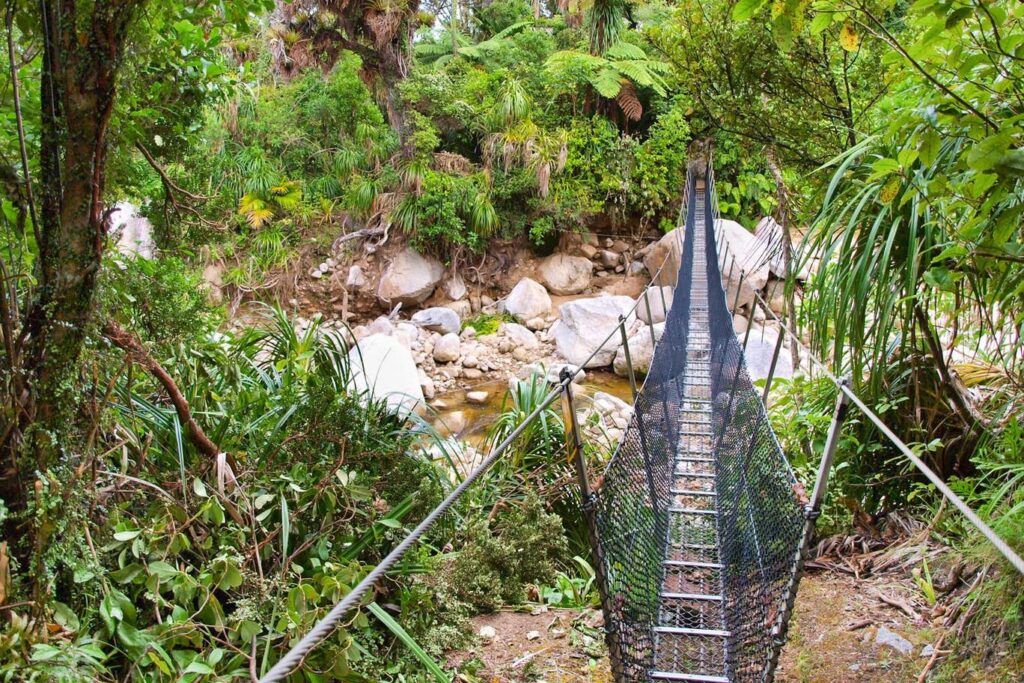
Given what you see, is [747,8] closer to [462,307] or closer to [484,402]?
[484,402]

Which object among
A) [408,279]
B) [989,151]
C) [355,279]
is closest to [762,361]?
[989,151]

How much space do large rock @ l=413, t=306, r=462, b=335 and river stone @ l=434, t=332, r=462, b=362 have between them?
1.35 ft

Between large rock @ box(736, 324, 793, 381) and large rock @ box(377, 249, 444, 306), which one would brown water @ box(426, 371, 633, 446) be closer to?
large rock @ box(736, 324, 793, 381)

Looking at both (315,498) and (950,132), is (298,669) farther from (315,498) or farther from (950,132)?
(950,132)

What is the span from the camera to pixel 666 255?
7.46m

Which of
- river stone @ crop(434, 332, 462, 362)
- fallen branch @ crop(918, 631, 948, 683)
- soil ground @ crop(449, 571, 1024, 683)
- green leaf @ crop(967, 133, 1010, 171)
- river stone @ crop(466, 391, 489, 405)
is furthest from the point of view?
river stone @ crop(434, 332, 462, 362)

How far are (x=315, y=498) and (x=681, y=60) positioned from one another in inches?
121

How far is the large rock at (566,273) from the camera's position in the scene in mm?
8156

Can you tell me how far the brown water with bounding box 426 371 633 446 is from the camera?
510cm

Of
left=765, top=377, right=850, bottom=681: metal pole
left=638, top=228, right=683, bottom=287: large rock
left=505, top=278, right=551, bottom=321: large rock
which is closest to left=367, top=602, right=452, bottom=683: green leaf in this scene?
left=765, top=377, right=850, bottom=681: metal pole

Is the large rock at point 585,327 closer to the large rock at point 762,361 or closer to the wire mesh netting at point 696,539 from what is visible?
the large rock at point 762,361

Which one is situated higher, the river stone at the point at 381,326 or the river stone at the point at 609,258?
the river stone at the point at 609,258

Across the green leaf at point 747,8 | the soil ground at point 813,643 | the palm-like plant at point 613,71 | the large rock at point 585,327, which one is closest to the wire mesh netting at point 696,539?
the soil ground at point 813,643

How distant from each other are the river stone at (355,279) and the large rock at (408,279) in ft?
0.69
